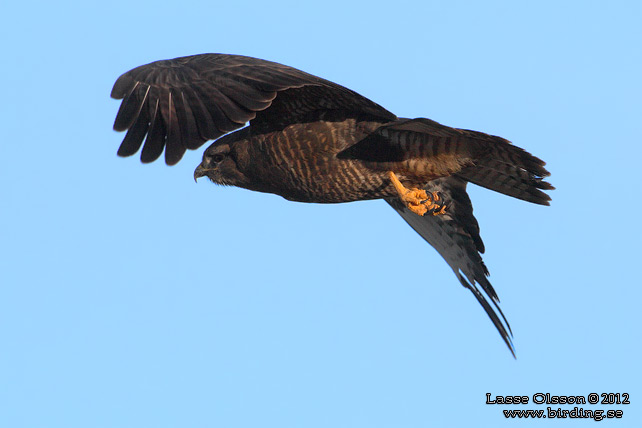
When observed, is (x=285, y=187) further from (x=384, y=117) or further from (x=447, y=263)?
(x=447, y=263)

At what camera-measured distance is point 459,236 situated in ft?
33.4

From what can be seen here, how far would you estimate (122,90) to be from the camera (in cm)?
733

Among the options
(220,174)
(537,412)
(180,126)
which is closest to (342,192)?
(220,174)

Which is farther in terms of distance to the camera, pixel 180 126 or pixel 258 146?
pixel 258 146

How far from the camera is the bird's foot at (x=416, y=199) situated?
343 inches

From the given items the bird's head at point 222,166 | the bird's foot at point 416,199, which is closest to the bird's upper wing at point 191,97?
the bird's foot at point 416,199

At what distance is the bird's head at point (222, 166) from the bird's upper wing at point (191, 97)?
1789 mm

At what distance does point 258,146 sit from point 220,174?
0.80 m

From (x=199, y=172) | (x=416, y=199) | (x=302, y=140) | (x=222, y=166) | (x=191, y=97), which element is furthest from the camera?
(x=199, y=172)

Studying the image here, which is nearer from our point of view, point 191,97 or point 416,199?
point 191,97

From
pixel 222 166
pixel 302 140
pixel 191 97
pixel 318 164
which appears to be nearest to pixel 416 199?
pixel 318 164

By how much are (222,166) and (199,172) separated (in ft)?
1.45

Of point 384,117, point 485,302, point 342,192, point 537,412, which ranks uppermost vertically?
point 384,117

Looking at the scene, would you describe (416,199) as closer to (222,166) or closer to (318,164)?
(318,164)
